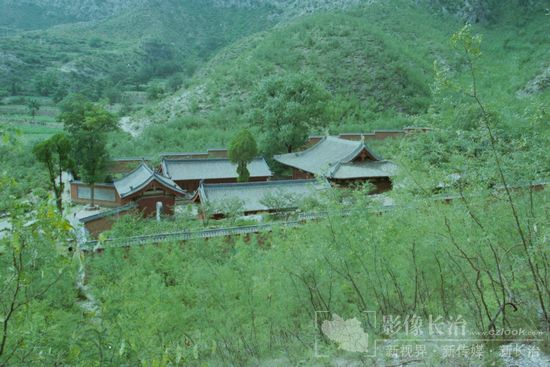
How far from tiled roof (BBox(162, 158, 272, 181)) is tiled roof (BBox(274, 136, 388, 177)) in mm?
1046

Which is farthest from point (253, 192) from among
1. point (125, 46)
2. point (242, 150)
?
point (125, 46)

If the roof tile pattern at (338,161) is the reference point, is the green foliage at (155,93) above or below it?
above

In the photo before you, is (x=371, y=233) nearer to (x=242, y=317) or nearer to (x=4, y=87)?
(x=242, y=317)

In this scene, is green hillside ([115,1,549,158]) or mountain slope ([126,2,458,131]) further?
mountain slope ([126,2,458,131])

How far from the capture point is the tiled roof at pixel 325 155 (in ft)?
63.4

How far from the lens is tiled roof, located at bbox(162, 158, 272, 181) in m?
22.0

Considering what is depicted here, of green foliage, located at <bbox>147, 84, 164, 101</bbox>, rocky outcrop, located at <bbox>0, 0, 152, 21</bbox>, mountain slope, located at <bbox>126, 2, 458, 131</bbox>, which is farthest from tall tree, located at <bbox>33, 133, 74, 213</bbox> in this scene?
rocky outcrop, located at <bbox>0, 0, 152, 21</bbox>

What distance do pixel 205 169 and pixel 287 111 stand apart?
15.3 ft

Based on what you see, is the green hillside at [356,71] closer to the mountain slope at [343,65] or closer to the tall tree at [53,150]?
the mountain slope at [343,65]

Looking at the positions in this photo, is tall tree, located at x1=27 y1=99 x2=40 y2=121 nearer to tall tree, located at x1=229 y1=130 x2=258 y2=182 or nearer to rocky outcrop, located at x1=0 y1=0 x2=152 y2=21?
tall tree, located at x1=229 y1=130 x2=258 y2=182

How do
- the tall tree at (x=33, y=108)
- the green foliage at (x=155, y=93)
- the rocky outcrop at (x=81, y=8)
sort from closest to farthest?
the tall tree at (x=33, y=108)
the green foliage at (x=155, y=93)
the rocky outcrop at (x=81, y=8)

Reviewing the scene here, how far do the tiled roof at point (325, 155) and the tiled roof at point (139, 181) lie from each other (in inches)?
213

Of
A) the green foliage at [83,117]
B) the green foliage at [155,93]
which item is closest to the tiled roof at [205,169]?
the green foliage at [83,117]

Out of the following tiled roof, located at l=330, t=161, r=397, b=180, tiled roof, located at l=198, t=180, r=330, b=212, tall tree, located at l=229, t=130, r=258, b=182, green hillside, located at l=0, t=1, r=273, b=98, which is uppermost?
green hillside, located at l=0, t=1, r=273, b=98
